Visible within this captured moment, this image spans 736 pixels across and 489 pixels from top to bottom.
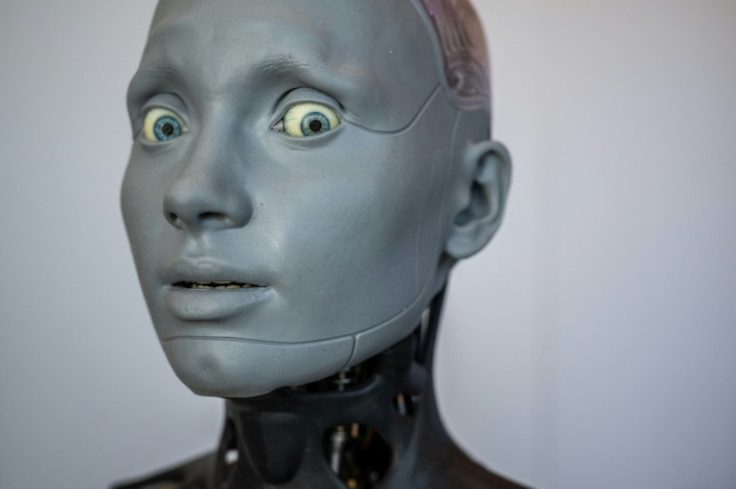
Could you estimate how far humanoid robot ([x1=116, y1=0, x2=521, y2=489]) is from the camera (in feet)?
3.43

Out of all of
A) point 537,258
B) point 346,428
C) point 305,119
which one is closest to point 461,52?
point 305,119

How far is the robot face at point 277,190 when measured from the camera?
104 centimetres

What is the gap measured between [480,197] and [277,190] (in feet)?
1.32

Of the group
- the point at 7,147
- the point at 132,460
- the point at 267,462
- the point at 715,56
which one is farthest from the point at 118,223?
the point at 715,56

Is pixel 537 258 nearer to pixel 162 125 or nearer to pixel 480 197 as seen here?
pixel 480 197

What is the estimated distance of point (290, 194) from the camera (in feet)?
3.46

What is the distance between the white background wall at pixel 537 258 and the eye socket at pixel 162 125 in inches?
35.7

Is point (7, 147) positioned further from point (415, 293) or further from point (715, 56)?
point (715, 56)

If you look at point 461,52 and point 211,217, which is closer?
point 211,217

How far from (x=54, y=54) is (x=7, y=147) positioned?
0.79 ft

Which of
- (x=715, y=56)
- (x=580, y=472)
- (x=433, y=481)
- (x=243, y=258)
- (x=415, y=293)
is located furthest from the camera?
(x=580, y=472)

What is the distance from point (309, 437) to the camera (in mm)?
1255

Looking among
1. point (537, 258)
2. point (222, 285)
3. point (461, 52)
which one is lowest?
point (537, 258)

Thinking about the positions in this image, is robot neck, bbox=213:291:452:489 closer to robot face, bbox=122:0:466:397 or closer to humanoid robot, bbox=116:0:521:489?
humanoid robot, bbox=116:0:521:489
